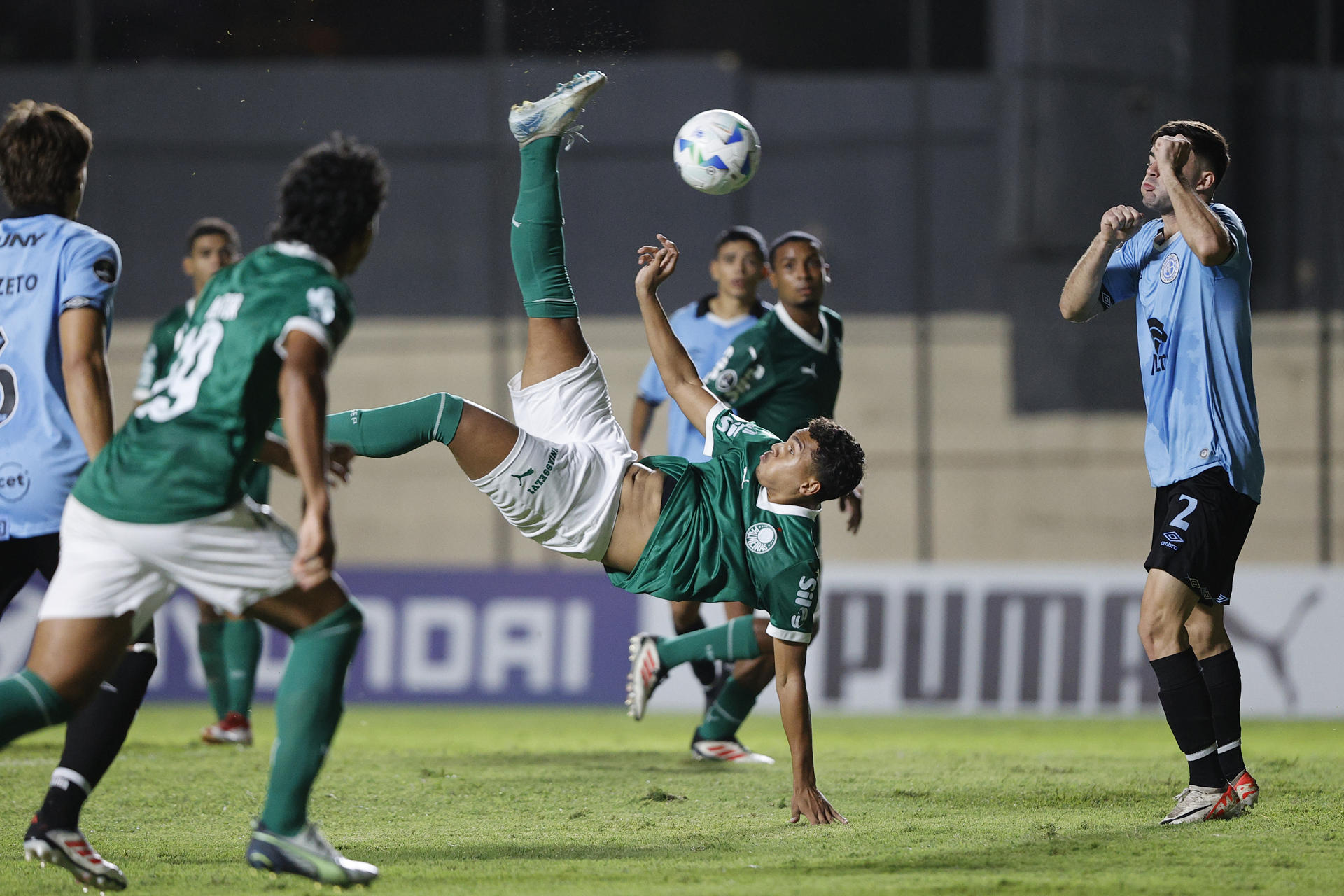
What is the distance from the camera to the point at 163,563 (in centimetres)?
400

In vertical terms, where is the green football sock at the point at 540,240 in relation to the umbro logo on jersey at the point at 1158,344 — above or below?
above

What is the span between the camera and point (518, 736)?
10.1 metres

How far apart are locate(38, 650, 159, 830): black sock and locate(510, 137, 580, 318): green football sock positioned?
226cm

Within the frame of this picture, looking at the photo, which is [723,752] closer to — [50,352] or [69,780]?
[69,780]

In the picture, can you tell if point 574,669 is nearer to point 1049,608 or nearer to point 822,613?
point 822,613

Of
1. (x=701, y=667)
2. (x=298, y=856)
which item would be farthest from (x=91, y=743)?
(x=701, y=667)

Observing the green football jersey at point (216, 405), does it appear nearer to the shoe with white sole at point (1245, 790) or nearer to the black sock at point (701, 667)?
the shoe with white sole at point (1245, 790)

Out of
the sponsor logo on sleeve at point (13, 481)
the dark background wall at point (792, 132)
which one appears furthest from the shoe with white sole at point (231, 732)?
the dark background wall at point (792, 132)

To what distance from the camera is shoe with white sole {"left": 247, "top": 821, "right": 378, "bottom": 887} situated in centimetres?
406

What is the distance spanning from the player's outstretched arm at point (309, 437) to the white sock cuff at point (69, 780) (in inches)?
48.4

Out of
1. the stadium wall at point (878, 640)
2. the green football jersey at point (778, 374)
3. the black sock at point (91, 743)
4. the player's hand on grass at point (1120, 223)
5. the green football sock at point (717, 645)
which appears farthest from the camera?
the stadium wall at point (878, 640)

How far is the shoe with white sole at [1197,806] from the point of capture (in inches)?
213

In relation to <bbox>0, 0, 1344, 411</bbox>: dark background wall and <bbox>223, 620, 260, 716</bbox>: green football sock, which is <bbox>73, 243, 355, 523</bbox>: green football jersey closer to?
<bbox>223, 620, 260, 716</bbox>: green football sock

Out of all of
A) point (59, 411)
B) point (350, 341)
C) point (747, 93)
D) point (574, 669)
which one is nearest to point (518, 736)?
point (574, 669)
